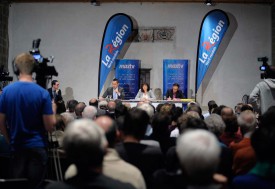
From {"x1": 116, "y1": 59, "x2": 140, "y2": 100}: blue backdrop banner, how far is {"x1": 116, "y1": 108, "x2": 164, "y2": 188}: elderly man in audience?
7.39 metres

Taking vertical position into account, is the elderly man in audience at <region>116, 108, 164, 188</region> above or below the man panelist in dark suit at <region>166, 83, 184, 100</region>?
below

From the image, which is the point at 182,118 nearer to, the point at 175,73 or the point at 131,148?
the point at 131,148

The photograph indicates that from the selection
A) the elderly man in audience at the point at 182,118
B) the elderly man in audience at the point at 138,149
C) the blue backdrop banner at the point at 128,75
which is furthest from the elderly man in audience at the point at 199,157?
the blue backdrop banner at the point at 128,75

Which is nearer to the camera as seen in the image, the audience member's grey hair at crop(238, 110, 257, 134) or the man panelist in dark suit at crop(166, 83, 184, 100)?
the audience member's grey hair at crop(238, 110, 257, 134)

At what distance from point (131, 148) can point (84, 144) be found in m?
0.92

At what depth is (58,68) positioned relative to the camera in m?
10.6

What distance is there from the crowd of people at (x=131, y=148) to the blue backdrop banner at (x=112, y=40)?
6.00m

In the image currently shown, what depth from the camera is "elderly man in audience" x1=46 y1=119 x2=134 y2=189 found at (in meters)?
1.62

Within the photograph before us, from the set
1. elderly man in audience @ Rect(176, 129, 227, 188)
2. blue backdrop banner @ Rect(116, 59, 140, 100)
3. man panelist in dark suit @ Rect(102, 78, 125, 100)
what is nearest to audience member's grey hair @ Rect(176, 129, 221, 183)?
elderly man in audience @ Rect(176, 129, 227, 188)

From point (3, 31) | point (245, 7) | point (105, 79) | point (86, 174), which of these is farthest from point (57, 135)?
point (245, 7)

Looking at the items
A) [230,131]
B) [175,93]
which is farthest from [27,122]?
[175,93]

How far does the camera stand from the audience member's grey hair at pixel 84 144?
1.62 metres

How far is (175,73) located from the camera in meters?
10.1

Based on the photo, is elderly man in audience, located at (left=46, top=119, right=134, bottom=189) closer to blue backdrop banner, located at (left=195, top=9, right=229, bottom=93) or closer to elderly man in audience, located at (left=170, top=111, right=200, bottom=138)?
elderly man in audience, located at (left=170, top=111, right=200, bottom=138)
